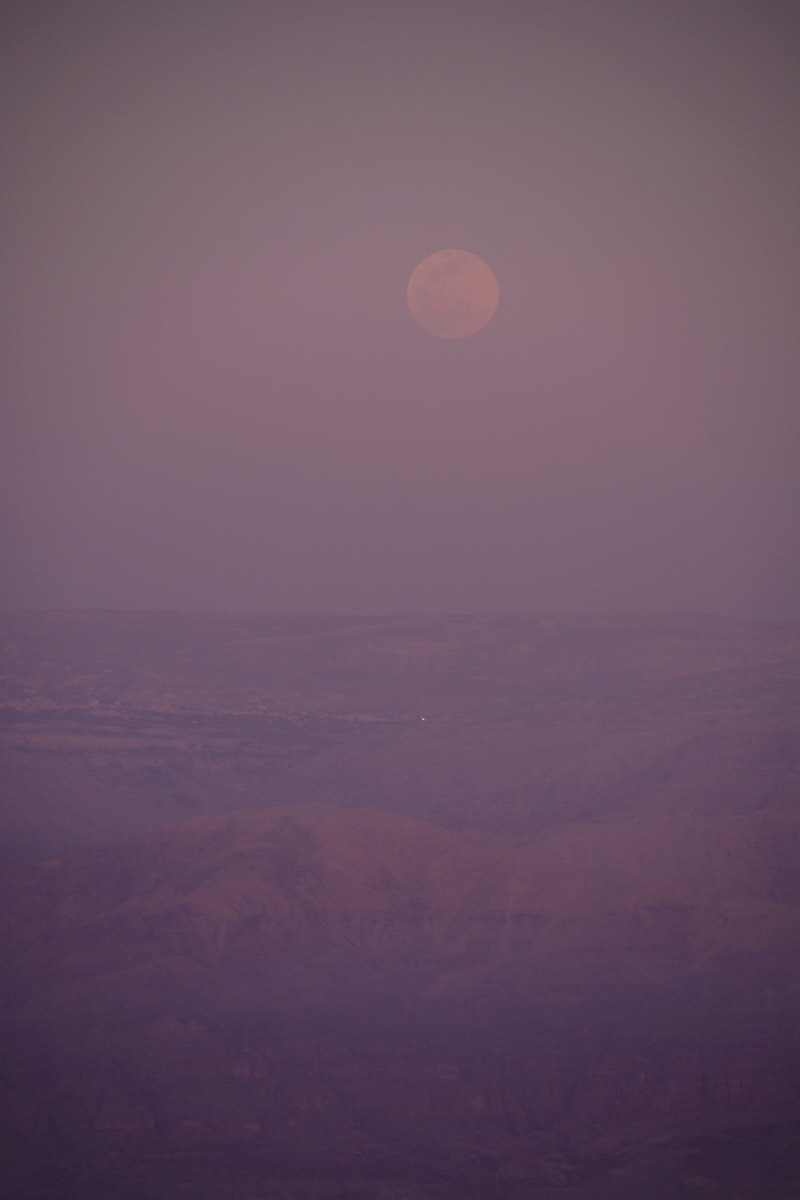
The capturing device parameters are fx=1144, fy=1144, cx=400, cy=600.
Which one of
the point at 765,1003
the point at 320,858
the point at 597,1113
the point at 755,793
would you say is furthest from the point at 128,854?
the point at 755,793

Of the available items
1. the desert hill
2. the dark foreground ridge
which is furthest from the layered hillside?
the desert hill

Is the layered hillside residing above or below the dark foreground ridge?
above

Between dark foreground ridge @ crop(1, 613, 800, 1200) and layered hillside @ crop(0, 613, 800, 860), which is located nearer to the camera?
dark foreground ridge @ crop(1, 613, 800, 1200)

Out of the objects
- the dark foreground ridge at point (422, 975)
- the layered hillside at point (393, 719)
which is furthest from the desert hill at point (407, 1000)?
the layered hillside at point (393, 719)

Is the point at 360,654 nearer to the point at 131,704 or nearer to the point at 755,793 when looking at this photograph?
the point at 131,704

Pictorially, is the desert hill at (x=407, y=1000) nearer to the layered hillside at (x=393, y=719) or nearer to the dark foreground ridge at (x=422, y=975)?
the dark foreground ridge at (x=422, y=975)

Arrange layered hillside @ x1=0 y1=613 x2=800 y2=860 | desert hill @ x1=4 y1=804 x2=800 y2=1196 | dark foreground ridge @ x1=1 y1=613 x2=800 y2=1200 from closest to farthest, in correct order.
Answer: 1. dark foreground ridge @ x1=1 y1=613 x2=800 y2=1200
2. desert hill @ x1=4 y1=804 x2=800 y2=1196
3. layered hillside @ x1=0 y1=613 x2=800 y2=860

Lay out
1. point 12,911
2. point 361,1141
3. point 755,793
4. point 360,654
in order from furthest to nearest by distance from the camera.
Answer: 1. point 360,654
2. point 755,793
3. point 12,911
4. point 361,1141

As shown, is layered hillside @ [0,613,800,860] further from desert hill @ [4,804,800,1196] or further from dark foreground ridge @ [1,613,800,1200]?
desert hill @ [4,804,800,1196]

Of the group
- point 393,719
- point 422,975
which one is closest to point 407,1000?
point 422,975
